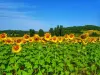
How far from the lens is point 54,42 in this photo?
1141 cm

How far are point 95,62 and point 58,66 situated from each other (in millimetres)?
1553

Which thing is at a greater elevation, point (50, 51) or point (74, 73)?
Answer: point (50, 51)

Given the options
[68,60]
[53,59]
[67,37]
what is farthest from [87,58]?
[67,37]

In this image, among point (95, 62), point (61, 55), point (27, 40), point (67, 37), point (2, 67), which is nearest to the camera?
point (2, 67)

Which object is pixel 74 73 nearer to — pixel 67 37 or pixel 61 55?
pixel 61 55

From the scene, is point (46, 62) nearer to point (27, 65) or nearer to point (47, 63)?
point (47, 63)

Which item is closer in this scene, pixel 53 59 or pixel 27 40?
pixel 53 59

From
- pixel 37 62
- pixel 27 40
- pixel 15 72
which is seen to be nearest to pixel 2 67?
pixel 15 72

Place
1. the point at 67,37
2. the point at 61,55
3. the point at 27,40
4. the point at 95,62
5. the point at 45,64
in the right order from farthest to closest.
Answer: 1. the point at 67,37
2. the point at 27,40
3. the point at 95,62
4. the point at 61,55
5. the point at 45,64

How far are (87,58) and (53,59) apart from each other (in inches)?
61.0

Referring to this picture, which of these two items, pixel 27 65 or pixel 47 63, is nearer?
pixel 27 65

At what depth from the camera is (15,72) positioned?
300 inches

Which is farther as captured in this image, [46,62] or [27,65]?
[46,62]

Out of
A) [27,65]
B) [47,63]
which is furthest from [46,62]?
[27,65]
